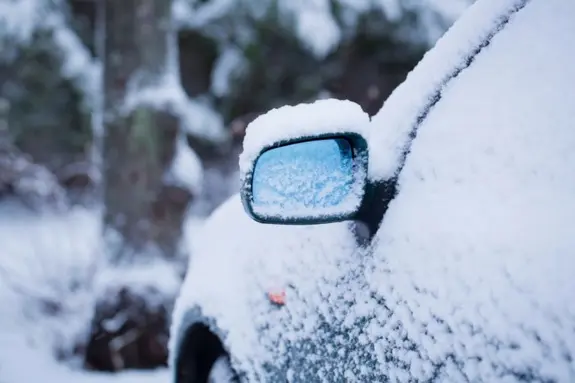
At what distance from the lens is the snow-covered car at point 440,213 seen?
985 millimetres

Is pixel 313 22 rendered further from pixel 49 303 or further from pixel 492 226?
pixel 492 226

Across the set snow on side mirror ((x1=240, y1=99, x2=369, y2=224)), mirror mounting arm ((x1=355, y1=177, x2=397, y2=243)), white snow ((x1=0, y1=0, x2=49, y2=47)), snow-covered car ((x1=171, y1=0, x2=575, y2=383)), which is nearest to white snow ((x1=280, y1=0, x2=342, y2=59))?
white snow ((x1=0, y1=0, x2=49, y2=47))

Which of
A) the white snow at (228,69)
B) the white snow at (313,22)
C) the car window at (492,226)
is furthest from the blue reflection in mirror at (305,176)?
the white snow at (228,69)

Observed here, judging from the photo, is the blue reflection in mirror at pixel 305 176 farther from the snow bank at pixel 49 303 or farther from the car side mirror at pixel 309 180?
the snow bank at pixel 49 303

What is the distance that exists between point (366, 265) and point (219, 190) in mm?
7043

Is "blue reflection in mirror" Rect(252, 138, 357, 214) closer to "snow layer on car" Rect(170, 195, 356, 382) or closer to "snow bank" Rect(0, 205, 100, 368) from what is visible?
"snow layer on car" Rect(170, 195, 356, 382)

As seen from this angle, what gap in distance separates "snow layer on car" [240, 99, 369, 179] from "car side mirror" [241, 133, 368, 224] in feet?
0.04

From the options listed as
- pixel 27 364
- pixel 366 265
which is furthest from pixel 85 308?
pixel 366 265

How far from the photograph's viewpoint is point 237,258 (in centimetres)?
193

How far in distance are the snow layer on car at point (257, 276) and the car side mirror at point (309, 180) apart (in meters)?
0.14

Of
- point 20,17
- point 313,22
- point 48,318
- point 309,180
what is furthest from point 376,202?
point 20,17

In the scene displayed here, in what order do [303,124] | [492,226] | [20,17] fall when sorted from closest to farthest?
[492,226] → [303,124] → [20,17]

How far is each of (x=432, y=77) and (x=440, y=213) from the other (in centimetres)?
33

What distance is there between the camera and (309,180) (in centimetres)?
135
